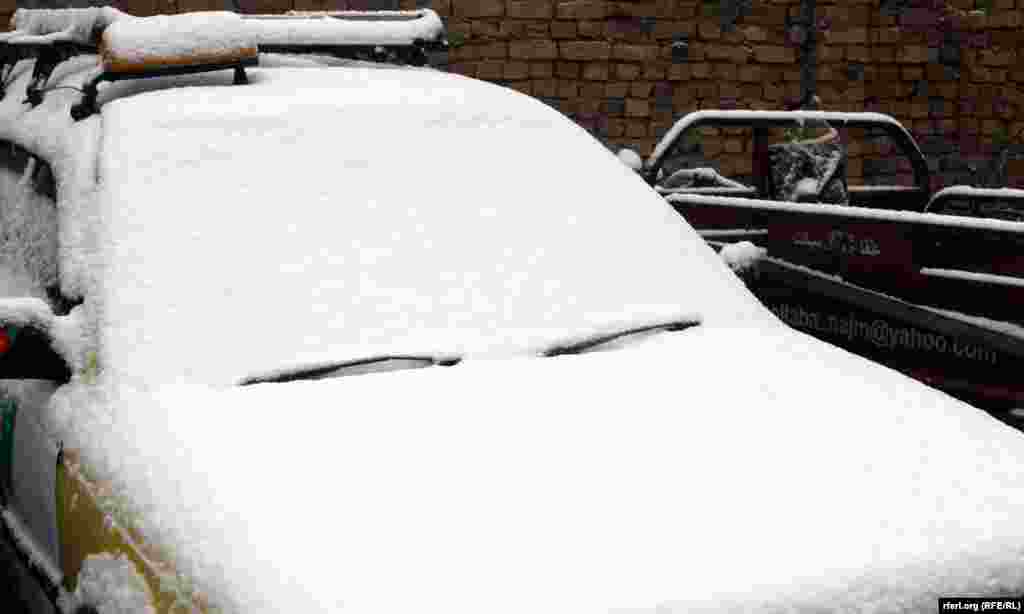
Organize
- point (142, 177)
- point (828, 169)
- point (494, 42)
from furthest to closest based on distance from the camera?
1. point (494, 42)
2. point (828, 169)
3. point (142, 177)

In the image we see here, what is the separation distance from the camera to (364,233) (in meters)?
2.83

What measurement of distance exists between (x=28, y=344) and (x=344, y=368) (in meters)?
0.61

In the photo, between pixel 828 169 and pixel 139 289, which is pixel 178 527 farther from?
pixel 828 169

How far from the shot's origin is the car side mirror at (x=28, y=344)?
2.51 m

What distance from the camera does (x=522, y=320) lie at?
9.00 ft

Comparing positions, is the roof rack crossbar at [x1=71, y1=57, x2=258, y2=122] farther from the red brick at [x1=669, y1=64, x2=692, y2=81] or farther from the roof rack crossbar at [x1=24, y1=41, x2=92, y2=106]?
the red brick at [x1=669, y1=64, x2=692, y2=81]

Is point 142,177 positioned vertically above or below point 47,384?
above

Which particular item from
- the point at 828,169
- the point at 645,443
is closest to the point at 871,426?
the point at 645,443

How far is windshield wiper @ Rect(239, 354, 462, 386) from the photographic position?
2506 mm

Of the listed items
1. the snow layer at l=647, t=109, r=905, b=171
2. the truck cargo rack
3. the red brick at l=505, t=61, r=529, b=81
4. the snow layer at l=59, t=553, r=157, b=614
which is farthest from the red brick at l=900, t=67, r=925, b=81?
the snow layer at l=59, t=553, r=157, b=614

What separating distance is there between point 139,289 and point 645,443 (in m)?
1.07

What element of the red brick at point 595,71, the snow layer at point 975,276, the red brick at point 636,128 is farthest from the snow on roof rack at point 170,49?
the red brick at point 636,128

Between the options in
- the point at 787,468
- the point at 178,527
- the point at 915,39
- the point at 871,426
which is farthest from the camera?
the point at 915,39

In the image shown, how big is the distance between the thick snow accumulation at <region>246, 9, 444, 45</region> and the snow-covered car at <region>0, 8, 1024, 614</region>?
317 mm
